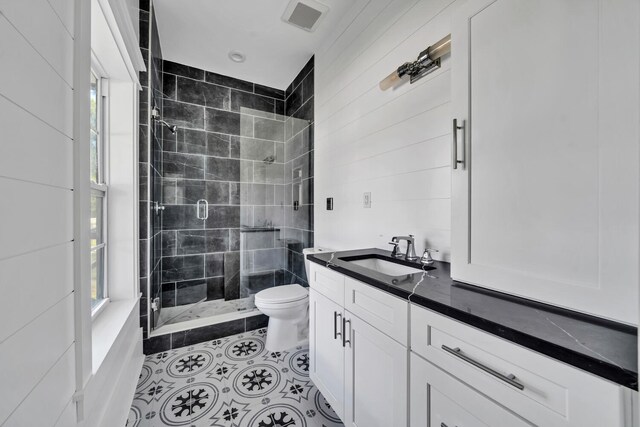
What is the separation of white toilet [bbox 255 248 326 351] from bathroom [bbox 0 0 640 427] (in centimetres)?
2

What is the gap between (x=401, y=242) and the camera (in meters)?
1.51

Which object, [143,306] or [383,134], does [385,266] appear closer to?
[383,134]

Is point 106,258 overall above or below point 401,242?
below

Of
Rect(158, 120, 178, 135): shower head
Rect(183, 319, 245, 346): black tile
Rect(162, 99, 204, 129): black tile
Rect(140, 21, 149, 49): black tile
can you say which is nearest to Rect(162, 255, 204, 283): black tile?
Rect(183, 319, 245, 346): black tile

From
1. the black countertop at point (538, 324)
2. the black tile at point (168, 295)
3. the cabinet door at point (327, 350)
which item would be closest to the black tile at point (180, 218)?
the black tile at point (168, 295)

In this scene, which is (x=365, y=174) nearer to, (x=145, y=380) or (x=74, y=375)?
(x=74, y=375)

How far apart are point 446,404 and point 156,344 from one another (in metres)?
2.16

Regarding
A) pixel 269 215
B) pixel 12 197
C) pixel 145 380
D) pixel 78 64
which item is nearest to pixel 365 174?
pixel 269 215

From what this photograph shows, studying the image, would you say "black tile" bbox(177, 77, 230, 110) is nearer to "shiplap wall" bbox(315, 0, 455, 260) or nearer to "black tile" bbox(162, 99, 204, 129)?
"black tile" bbox(162, 99, 204, 129)

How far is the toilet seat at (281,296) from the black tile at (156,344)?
0.81m

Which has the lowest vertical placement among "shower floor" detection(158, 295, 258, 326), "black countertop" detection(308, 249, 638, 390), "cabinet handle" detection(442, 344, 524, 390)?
"shower floor" detection(158, 295, 258, 326)

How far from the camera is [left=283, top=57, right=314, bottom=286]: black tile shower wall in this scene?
8.46 feet

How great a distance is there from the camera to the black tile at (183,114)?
2628mm

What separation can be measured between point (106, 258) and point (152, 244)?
1.15 ft
